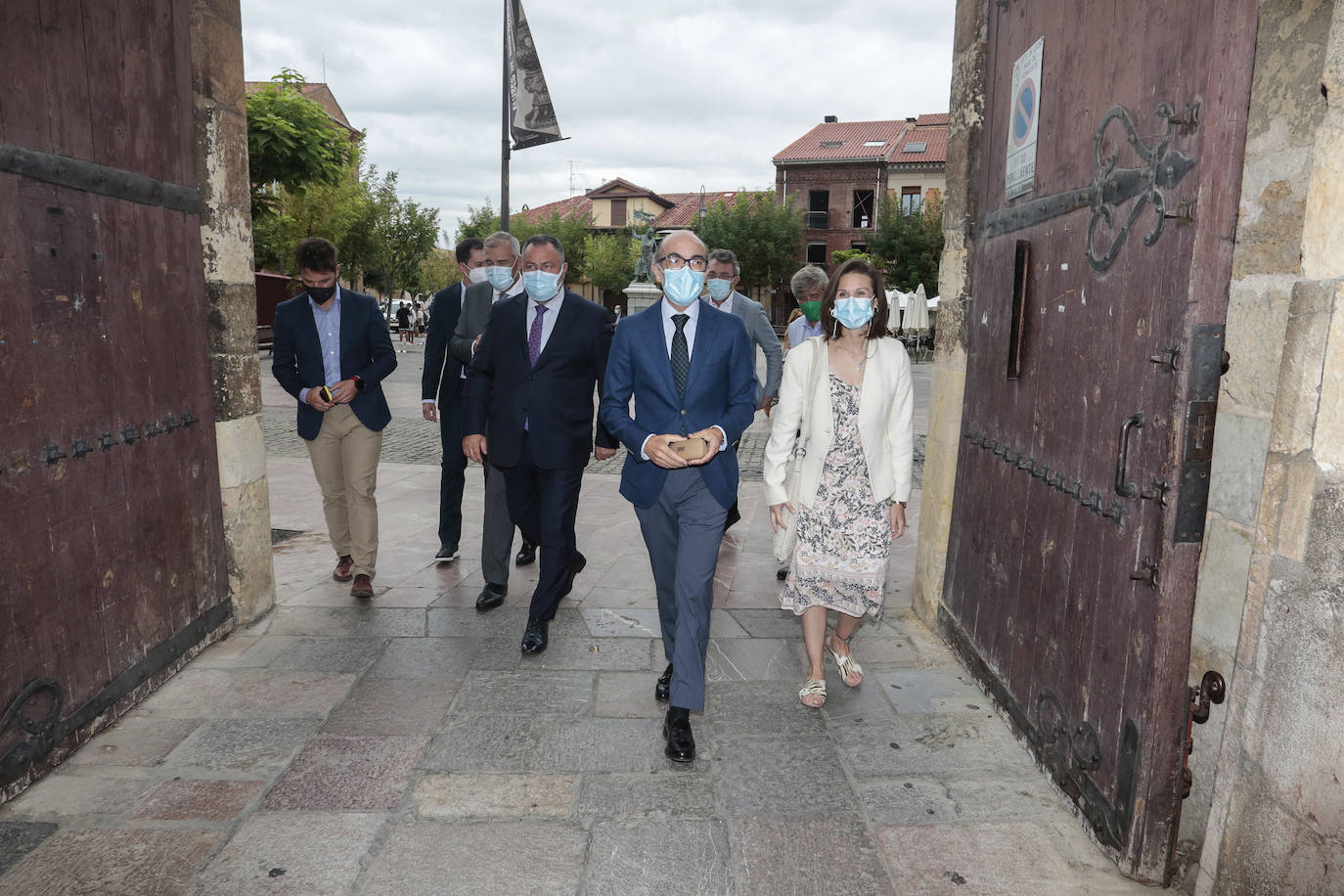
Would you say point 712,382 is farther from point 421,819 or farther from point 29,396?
point 29,396

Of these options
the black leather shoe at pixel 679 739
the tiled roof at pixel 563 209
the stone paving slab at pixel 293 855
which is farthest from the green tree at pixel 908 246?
the stone paving slab at pixel 293 855

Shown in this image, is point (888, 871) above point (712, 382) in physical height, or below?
below

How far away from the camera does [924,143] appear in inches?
1823

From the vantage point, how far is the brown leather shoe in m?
5.43

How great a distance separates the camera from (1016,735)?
3504 mm

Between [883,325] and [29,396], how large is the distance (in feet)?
10.2

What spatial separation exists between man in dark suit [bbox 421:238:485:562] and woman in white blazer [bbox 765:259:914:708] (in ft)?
8.37

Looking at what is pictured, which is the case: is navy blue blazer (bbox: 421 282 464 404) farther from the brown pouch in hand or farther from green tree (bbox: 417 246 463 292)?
green tree (bbox: 417 246 463 292)

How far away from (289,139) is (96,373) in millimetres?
8917

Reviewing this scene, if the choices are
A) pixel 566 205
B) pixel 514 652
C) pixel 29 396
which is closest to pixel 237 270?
pixel 29 396

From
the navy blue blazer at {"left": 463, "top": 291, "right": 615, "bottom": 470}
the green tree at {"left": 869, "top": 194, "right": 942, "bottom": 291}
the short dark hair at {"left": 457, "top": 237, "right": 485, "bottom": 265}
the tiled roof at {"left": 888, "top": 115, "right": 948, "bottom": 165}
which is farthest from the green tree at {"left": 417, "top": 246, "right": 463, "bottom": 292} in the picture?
the navy blue blazer at {"left": 463, "top": 291, "right": 615, "bottom": 470}

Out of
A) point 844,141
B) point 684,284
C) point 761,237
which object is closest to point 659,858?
point 684,284

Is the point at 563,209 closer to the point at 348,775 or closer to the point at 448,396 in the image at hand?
the point at 448,396

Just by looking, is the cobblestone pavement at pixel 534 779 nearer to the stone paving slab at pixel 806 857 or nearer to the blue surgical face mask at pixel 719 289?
the stone paving slab at pixel 806 857
